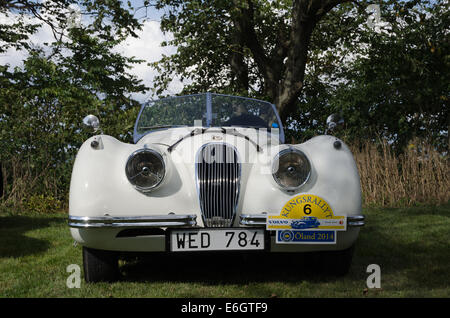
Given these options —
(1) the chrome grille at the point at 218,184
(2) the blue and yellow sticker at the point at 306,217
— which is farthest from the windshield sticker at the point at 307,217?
(1) the chrome grille at the point at 218,184

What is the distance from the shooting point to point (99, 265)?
330 cm

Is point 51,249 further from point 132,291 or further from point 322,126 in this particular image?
point 322,126

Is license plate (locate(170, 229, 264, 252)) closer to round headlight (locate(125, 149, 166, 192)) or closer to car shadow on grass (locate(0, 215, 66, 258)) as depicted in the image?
round headlight (locate(125, 149, 166, 192))

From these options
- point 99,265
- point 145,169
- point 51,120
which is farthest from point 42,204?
point 145,169

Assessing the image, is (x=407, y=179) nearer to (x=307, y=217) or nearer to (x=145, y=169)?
(x=307, y=217)

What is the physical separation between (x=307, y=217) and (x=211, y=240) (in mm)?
671

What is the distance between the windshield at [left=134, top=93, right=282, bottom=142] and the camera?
445 cm

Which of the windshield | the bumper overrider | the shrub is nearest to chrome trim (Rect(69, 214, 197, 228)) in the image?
the bumper overrider

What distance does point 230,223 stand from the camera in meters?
3.21

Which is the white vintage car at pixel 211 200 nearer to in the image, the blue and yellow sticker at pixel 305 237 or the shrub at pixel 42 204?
the blue and yellow sticker at pixel 305 237

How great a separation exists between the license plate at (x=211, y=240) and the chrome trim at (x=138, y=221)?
0.24 ft

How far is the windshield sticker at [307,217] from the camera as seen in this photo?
311cm

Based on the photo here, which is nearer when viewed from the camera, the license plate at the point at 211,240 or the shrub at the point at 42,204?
the license plate at the point at 211,240
